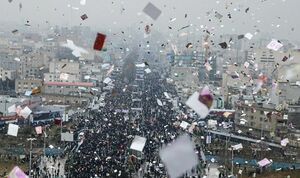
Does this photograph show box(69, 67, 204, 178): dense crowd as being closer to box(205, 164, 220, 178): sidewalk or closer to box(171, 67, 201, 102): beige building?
box(205, 164, 220, 178): sidewalk

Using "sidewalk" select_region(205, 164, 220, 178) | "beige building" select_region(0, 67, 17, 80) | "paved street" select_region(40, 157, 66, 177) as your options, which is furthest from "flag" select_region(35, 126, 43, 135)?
"beige building" select_region(0, 67, 17, 80)

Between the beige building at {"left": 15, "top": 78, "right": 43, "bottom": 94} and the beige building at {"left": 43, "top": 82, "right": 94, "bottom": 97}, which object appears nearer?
the beige building at {"left": 43, "top": 82, "right": 94, "bottom": 97}

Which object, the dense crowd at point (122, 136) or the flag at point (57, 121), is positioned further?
the flag at point (57, 121)

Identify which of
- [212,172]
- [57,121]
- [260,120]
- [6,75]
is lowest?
[212,172]

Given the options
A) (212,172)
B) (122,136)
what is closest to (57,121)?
(122,136)

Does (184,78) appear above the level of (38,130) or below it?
above

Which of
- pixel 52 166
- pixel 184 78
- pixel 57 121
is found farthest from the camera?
pixel 184 78

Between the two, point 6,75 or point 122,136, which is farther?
point 6,75

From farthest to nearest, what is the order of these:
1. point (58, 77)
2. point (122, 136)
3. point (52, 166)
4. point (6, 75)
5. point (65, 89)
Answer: point (6, 75) < point (58, 77) < point (65, 89) < point (122, 136) < point (52, 166)

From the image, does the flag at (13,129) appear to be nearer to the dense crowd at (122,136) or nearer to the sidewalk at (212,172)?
the dense crowd at (122,136)

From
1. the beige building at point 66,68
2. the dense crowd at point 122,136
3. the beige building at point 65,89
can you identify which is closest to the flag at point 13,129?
the dense crowd at point 122,136

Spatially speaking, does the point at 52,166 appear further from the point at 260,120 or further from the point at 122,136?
the point at 260,120

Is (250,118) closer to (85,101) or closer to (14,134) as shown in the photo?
(14,134)
